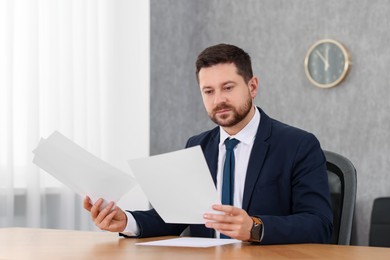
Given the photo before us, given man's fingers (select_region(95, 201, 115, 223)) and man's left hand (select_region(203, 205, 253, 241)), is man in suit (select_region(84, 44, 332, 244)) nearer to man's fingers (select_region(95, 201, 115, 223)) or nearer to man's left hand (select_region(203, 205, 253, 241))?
man's fingers (select_region(95, 201, 115, 223))

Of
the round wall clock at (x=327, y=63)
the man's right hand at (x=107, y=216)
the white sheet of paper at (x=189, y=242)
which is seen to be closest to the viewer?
the white sheet of paper at (x=189, y=242)

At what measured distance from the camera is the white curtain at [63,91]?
4.33 metres

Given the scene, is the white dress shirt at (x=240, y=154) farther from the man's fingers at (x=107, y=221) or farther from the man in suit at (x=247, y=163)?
the man's fingers at (x=107, y=221)

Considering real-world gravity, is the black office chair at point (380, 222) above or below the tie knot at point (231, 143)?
below

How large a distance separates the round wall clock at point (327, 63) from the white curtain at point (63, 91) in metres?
1.21

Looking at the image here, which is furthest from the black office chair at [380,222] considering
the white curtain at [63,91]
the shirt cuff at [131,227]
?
the shirt cuff at [131,227]

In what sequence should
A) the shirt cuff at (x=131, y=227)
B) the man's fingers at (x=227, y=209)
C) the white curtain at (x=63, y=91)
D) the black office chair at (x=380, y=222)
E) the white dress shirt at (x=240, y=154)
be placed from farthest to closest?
the black office chair at (x=380, y=222)
the white curtain at (x=63, y=91)
the white dress shirt at (x=240, y=154)
the shirt cuff at (x=131, y=227)
the man's fingers at (x=227, y=209)

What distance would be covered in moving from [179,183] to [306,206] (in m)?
0.52

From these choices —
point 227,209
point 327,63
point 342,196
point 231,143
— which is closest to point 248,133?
point 231,143

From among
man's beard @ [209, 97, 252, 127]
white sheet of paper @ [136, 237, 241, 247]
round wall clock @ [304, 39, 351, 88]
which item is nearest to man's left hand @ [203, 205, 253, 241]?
white sheet of paper @ [136, 237, 241, 247]

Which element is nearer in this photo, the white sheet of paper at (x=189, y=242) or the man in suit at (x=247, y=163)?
the white sheet of paper at (x=189, y=242)

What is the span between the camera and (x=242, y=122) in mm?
2648

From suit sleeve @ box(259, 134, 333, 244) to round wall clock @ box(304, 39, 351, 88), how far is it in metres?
2.46

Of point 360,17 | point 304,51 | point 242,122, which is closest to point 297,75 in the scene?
point 304,51
